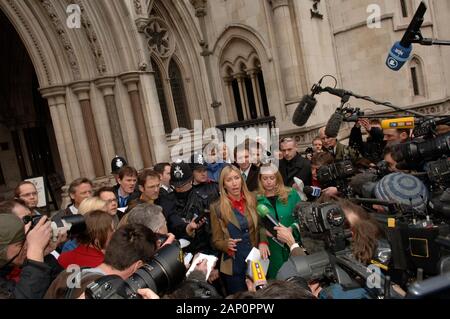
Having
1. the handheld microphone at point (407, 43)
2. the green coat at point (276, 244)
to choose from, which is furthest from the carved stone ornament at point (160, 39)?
the handheld microphone at point (407, 43)

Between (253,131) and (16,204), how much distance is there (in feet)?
21.1

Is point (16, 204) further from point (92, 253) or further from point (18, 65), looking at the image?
point (18, 65)

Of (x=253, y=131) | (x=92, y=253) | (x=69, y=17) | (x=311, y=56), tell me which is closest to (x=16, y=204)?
(x=92, y=253)

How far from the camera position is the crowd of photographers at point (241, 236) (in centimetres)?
165

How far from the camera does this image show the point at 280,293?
137cm

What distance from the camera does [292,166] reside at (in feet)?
14.8

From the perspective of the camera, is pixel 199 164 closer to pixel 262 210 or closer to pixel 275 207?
pixel 275 207

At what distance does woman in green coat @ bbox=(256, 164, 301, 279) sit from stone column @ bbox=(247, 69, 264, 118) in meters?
7.13

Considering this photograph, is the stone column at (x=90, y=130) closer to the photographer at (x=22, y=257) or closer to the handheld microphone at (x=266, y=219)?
the handheld microphone at (x=266, y=219)

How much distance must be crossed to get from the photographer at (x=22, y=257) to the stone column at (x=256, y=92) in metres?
8.65

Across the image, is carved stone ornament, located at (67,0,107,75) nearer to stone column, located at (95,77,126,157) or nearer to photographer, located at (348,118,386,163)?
stone column, located at (95,77,126,157)

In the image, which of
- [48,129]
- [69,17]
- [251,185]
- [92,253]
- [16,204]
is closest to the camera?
[92,253]

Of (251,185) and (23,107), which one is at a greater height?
(23,107)

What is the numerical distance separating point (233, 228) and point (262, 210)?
31 cm
